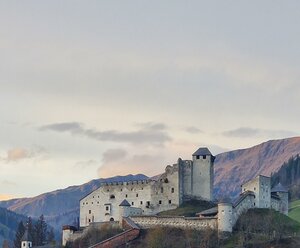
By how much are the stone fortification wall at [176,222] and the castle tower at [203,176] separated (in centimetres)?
990

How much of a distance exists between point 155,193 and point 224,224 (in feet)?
61.9

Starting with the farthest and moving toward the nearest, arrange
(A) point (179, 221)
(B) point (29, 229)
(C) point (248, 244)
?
(B) point (29, 229) → (A) point (179, 221) → (C) point (248, 244)

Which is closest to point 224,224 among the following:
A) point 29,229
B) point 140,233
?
point 140,233

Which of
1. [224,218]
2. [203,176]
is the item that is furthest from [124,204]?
[224,218]

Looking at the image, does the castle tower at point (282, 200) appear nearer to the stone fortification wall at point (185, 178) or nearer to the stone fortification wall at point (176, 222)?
the stone fortification wall at point (185, 178)

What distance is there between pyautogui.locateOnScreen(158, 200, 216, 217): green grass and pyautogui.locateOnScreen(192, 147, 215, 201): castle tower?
4.77ft

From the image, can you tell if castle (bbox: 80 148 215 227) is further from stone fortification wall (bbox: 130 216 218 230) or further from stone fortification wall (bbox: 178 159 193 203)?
stone fortification wall (bbox: 130 216 218 230)

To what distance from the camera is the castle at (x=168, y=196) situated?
416 feet

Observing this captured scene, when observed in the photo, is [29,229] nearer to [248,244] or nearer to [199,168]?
[199,168]

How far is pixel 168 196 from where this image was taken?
13438cm

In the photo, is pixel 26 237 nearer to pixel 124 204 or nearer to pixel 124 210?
pixel 124 204

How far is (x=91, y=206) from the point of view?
140 meters

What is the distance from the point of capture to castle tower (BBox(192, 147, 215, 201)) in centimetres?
13350

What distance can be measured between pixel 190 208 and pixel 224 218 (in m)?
11.6
